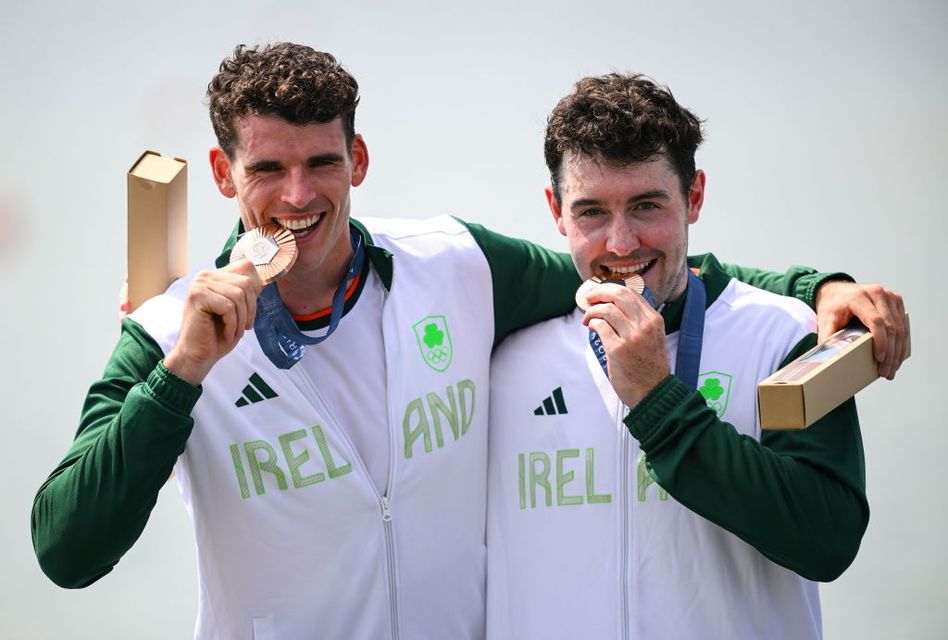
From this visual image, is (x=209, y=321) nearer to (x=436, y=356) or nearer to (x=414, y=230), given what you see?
(x=436, y=356)

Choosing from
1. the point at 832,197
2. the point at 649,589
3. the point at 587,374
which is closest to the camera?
the point at 649,589

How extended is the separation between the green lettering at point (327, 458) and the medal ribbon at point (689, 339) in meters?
0.67

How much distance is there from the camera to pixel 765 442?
259 cm

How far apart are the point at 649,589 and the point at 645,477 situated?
0.85ft

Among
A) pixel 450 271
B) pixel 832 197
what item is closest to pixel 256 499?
pixel 450 271

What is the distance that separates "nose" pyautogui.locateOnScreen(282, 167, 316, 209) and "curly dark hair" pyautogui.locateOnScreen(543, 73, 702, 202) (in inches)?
24.2

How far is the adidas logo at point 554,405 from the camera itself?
287 cm

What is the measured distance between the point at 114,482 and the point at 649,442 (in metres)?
1.15

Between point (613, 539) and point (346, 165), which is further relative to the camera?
point (346, 165)

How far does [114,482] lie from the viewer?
2410 mm

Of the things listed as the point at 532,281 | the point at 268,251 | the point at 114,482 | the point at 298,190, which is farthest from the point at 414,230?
the point at 114,482

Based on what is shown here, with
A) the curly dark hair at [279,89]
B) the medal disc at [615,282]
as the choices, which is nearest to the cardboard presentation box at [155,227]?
the curly dark hair at [279,89]

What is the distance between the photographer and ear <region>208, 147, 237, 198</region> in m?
2.92

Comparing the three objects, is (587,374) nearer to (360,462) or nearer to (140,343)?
(360,462)
